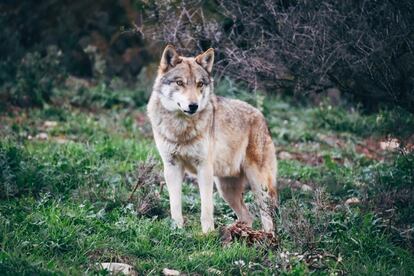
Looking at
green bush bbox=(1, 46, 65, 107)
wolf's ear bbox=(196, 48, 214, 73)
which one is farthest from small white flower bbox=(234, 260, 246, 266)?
green bush bbox=(1, 46, 65, 107)

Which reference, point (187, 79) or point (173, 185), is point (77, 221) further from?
point (187, 79)

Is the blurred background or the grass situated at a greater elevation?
the blurred background

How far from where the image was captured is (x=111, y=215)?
632 cm

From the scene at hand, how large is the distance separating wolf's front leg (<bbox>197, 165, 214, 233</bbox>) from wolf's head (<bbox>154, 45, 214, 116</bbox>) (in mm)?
700

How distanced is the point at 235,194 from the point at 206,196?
0.91 metres

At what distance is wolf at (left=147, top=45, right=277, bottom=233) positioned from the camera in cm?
659

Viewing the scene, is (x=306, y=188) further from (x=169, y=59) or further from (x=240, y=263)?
(x=240, y=263)

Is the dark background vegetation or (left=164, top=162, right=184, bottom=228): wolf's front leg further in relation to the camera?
(left=164, top=162, right=184, bottom=228): wolf's front leg

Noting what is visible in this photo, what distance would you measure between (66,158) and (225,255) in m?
3.55

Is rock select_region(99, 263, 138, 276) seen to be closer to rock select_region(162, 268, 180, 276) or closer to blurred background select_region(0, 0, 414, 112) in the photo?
rock select_region(162, 268, 180, 276)

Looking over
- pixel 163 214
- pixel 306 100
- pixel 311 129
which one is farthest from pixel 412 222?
pixel 306 100

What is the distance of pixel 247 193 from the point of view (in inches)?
321


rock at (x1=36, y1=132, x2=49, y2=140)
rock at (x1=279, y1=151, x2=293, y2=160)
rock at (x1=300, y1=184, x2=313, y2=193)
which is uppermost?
rock at (x1=36, y1=132, x2=49, y2=140)

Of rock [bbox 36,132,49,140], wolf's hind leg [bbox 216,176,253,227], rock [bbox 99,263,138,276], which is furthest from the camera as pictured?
rock [bbox 36,132,49,140]
